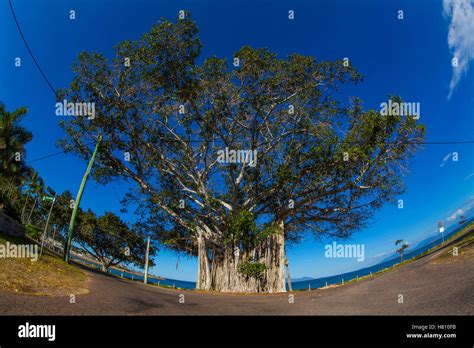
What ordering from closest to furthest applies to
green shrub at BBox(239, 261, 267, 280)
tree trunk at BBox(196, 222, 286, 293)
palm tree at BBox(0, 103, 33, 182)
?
green shrub at BBox(239, 261, 267, 280) → tree trunk at BBox(196, 222, 286, 293) → palm tree at BBox(0, 103, 33, 182)

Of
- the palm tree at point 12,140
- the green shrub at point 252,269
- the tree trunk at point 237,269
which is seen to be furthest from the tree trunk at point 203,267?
the palm tree at point 12,140

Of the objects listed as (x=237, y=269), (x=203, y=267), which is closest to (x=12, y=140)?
(x=203, y=267)

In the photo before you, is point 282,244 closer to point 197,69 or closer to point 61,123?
point 197,69

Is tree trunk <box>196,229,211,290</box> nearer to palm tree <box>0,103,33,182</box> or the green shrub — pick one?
the green shrub

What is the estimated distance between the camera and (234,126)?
57.8 ft

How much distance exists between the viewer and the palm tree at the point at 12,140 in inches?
966

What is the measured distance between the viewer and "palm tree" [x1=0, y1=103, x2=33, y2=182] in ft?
80.5

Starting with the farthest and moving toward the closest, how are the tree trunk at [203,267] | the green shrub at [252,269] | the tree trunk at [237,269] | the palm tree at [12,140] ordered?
the palm tree at [12,140]
the tree trunk at [203,267]
the tree trunk at [237,269]
the green shrub at [252,269]

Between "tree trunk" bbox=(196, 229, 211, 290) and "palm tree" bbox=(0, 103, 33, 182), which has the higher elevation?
"palm tree" bbox=(0, 103, 33, 182)

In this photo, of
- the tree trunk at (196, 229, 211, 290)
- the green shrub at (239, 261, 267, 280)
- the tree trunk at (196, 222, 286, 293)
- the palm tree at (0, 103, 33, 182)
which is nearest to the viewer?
the green shrub at (239, 261, 267, 280)

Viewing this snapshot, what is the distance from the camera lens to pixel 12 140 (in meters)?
25.2

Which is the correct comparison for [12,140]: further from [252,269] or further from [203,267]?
[252,269]

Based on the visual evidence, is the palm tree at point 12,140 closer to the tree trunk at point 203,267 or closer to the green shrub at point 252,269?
the tree trunk at point 203,267

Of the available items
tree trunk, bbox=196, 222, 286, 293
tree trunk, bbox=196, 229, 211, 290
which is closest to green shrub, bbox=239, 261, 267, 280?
tree trunk, bbox=196, 222, 286, 293
